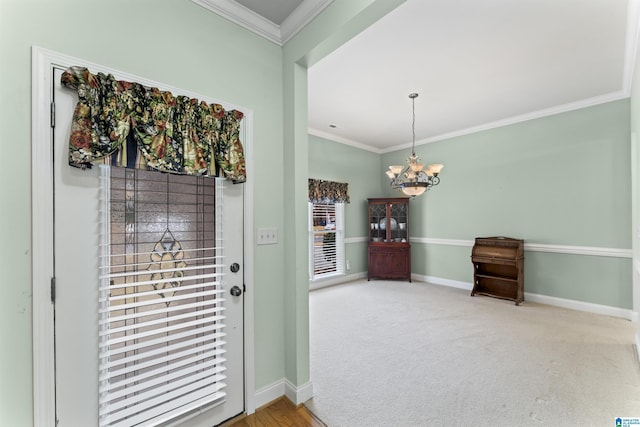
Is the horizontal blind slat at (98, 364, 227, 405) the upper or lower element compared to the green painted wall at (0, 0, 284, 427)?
lower

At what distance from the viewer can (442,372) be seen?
2.39m

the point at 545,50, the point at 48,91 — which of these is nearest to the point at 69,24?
the point at 48,91

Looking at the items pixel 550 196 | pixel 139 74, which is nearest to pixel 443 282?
pixel 550 196

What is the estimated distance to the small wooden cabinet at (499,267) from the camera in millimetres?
4129

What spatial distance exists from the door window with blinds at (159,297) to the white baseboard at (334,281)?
11.0 feet

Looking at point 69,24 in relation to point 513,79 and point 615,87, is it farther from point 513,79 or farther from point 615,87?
point 615,87

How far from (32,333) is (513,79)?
459 cm

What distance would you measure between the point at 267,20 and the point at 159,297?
6.66 feet

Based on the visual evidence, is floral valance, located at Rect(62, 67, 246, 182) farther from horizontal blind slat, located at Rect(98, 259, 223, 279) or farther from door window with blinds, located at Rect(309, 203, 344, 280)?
door window with blinds, located at Rect(309, 203, 344, 280)

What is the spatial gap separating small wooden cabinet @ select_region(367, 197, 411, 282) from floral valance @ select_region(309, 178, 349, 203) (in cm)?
70

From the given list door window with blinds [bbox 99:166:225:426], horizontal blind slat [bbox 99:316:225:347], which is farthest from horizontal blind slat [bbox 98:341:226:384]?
horizontal blind slat [bbox 99:316:225:347]

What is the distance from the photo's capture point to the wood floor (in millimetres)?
1788

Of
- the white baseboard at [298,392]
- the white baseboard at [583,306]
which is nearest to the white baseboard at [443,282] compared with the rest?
the white baseboard at [583,306]

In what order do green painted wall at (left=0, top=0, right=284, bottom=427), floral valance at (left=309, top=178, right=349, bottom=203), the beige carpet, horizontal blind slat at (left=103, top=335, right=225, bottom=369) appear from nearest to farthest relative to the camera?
1. green painted wall at (left=0, top=0, right=284, bottom=427)
2. horizontal blind slat at (left=103, top=335, right=225, bottom=369)
3. the beige carpet
4. floral valance at (left=309, top=178, right=349, bottom=203)
